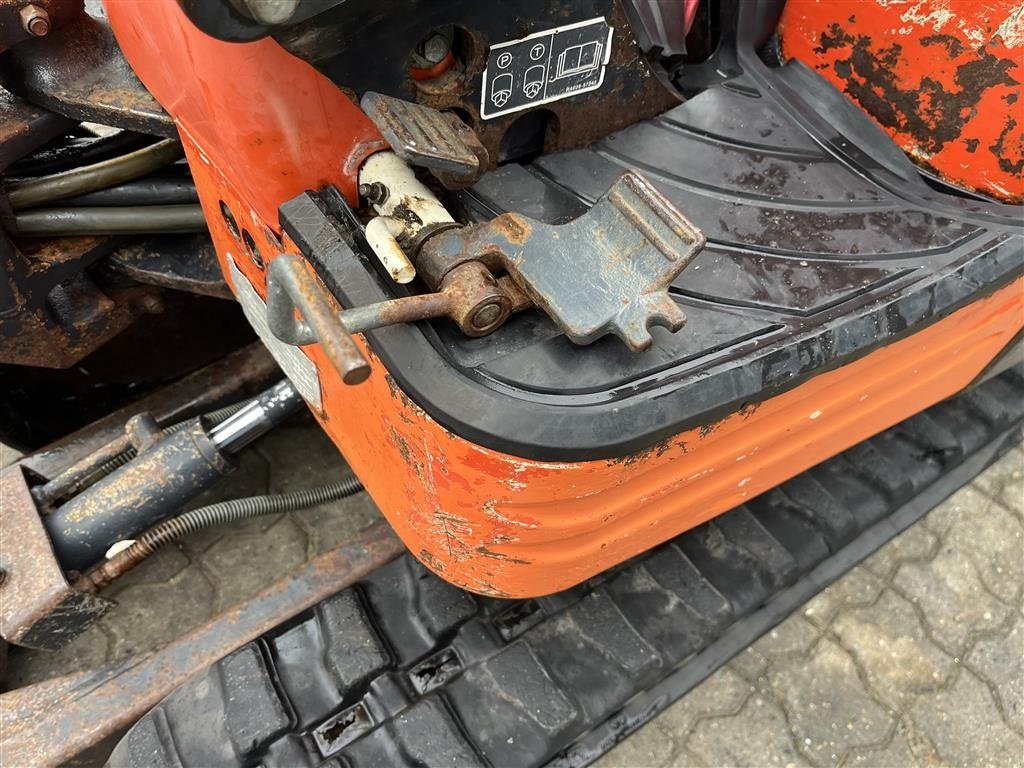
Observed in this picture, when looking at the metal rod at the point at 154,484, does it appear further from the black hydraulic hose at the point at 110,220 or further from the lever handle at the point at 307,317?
the lever handle at the point at 307,317

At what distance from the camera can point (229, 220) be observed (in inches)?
37.9

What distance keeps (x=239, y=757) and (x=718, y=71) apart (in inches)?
45.4

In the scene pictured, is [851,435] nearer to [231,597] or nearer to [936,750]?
[936,750]

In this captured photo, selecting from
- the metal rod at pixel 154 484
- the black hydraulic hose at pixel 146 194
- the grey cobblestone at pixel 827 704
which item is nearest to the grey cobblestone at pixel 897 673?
the grey cobblestone at pixel 827 704

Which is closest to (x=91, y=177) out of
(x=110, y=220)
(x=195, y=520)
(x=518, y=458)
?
(x=110, y=220)

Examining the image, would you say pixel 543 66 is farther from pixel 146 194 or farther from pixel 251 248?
pixel 146 194

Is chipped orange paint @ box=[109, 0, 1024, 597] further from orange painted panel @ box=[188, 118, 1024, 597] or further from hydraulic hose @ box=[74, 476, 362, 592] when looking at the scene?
hydraulic hose @ box=[74, 476, 362, 592]

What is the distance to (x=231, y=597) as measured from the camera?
1.52 metres

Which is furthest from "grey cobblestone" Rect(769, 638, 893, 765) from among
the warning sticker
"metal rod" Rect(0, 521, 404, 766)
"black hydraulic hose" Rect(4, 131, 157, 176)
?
"black hydraulic hose" Rect(4, 131, 157, 176)

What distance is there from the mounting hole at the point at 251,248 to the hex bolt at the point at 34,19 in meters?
0.36

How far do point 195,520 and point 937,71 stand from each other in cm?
129

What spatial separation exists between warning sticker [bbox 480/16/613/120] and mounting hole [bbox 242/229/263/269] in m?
0.32

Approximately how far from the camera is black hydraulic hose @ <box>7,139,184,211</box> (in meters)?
1.11

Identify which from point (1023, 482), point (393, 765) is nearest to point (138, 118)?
point (393, 765)
